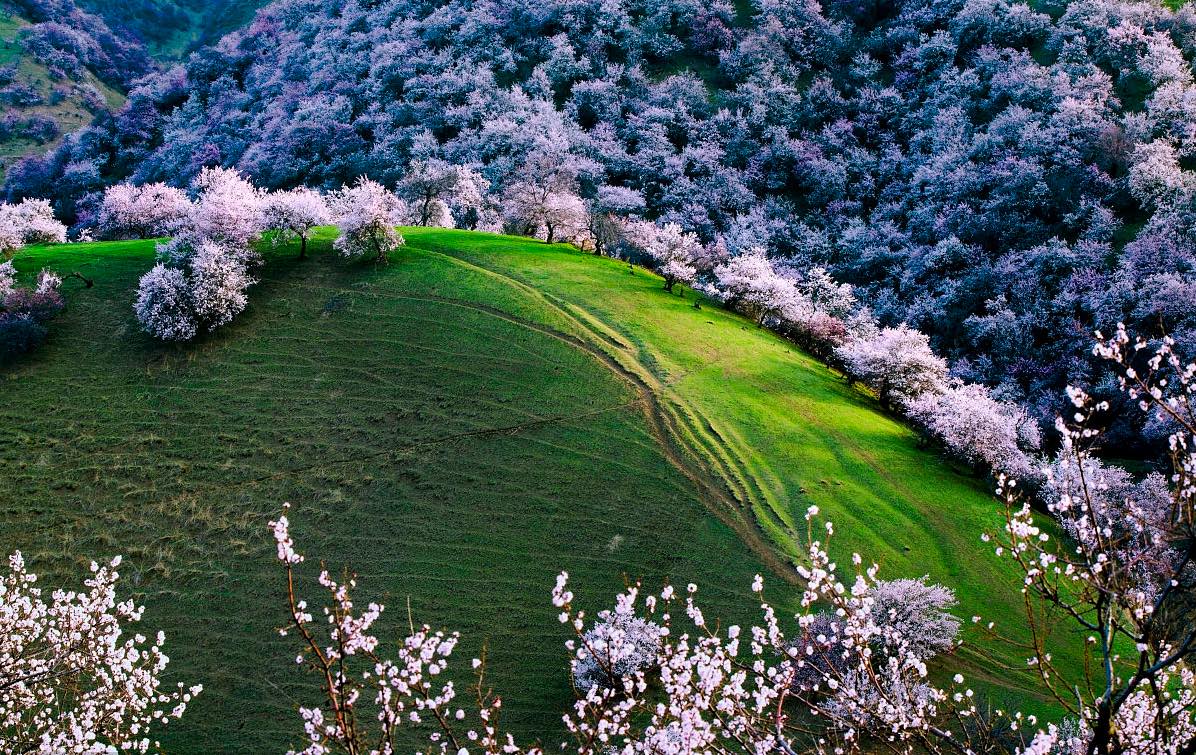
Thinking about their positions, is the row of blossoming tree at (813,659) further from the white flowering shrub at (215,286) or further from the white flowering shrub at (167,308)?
the white flowering shrub at (215,286)

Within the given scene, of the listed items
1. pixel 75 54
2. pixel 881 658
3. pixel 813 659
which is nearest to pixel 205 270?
pixel 813 659

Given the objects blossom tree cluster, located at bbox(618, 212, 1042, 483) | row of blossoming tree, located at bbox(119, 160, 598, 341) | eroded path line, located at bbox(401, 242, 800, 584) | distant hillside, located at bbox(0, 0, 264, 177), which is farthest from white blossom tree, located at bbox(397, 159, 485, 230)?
distant hillside, located at bbox(0, 0, 264, 177)

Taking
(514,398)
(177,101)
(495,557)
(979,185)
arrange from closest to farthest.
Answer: (495,557) → (514,398) → (979,185) → (177,101)

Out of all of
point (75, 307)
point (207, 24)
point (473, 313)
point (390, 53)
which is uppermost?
point (207, 24)

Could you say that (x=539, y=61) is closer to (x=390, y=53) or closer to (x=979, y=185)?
(x=390, y=53)

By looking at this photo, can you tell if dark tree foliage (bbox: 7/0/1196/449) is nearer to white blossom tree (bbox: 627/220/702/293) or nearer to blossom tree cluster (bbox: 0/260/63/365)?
white blossom tree (bbox: 627/220/702/293)

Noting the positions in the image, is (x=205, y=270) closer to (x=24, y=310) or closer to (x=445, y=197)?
(x=24, y=310)

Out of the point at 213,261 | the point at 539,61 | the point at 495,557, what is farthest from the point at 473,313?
the point at 539,61
